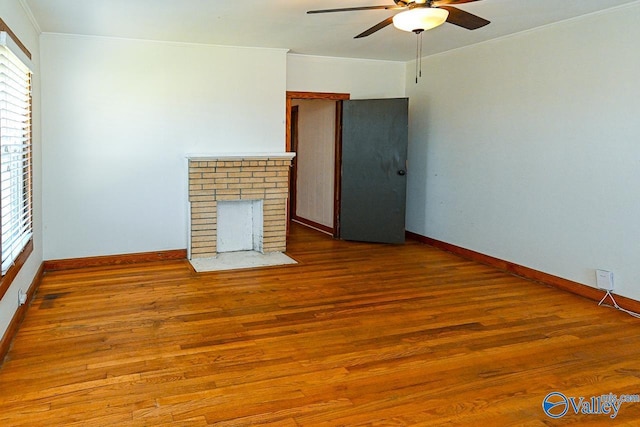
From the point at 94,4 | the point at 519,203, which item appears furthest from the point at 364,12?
the point at 519,203

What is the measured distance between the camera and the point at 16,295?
3514mm

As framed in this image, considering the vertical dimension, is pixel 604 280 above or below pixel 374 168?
below

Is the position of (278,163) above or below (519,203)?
above

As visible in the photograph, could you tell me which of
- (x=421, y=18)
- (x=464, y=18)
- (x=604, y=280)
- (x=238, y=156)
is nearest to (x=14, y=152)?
(x=238, y=156)

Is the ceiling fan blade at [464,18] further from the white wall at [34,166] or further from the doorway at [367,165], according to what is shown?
the doorway at [367,165]

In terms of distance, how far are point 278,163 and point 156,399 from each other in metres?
3.58

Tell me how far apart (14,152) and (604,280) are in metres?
4.45

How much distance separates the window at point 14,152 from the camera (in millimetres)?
3113

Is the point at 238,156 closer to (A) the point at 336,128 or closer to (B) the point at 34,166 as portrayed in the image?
(A) the point at 336,128

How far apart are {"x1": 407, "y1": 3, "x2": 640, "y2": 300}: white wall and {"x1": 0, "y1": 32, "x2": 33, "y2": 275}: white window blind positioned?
420cm

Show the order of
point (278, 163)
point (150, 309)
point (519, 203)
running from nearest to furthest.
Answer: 1. point (150, 309)
2. point (519, 203)
3. point (278, 163)

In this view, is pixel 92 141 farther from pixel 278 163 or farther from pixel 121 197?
pixel 278 163

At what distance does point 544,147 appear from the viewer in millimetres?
4730

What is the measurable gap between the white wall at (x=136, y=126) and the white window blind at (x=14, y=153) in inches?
33.4
